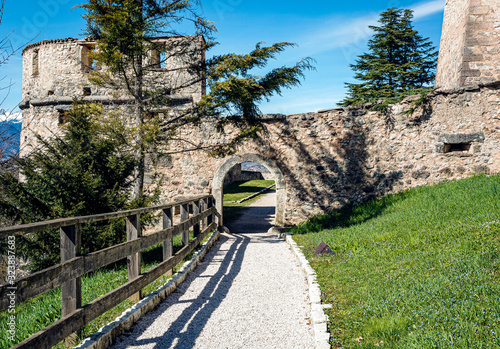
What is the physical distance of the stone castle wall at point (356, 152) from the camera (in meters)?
10.2

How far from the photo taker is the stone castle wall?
33.5 feet

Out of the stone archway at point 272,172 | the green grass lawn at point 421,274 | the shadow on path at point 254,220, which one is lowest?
the shadow on path at point 254,220

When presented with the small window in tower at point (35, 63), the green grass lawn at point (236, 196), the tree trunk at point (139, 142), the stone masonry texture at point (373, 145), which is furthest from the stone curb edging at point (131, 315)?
the small window in tower at point (35, 63)

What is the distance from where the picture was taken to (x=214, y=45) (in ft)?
31.5

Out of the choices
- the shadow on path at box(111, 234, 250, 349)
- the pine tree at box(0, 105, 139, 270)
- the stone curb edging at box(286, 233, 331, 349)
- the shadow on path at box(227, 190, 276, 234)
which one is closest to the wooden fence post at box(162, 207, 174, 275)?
the shadow on path at box(111, 234, 250, 349)

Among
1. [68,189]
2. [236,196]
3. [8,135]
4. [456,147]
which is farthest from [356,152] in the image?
[236,196]

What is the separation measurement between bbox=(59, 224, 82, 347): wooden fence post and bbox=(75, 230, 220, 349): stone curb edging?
0.23 m

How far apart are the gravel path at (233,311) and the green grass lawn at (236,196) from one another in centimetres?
717

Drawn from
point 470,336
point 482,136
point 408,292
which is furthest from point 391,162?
point 470,336

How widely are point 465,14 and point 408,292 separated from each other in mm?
11150

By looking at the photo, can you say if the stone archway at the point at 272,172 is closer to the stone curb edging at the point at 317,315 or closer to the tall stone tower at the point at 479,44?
the stone curb edging at the point at 317,315

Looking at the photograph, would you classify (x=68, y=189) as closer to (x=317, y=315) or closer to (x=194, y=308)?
(x=194, y=308)

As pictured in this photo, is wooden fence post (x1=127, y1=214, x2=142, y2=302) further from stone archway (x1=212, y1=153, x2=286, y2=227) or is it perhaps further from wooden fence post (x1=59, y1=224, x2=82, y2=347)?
stone archway (x1=212, y1=153, x2=286, y2=227)

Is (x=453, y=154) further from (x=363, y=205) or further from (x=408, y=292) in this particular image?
(x=408, y=292)
